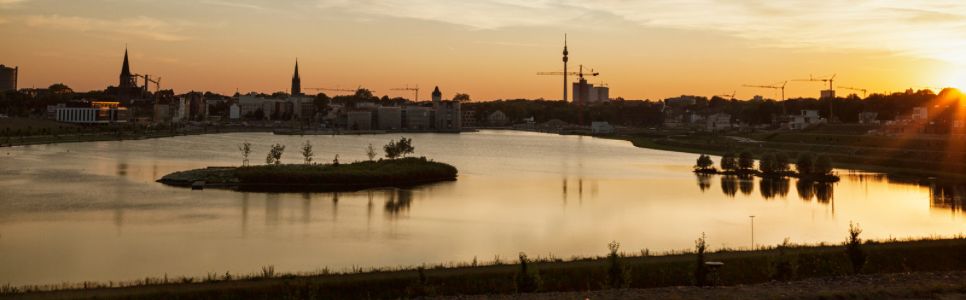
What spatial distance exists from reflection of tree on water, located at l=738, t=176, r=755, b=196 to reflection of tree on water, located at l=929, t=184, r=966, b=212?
6644 mm

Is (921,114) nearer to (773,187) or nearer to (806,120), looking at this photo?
(806,120)

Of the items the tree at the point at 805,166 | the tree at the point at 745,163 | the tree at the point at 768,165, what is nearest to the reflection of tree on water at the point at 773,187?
the tree at the point at 768,165

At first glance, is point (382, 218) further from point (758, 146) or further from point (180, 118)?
point (180, 118)

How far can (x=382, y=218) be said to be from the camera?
78.2ft

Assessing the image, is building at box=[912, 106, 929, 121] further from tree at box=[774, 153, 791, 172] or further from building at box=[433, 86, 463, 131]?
building at box=[433, 86, 463, 131]

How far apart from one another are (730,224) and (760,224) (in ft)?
2.69

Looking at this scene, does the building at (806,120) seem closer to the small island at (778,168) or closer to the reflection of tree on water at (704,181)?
the small island at (778,168)

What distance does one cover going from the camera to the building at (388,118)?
159250 mm

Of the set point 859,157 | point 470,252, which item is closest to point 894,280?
point 470,252

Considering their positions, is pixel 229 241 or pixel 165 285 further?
pixel 229 241

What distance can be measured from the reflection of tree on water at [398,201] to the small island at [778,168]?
19.7m

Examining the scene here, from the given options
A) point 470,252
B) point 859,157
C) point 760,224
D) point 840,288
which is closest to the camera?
point 840,288

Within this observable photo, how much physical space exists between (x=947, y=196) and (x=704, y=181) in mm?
10429

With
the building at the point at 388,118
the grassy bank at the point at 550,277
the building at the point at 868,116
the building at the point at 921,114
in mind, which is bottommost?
the grassy bank at the point at 550,277
